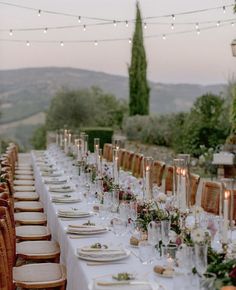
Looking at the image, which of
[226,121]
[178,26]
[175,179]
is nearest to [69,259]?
[175,179]

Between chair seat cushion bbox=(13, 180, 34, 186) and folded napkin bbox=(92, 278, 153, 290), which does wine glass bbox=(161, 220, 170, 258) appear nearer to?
folded napkin bbox=(92, 278, 153, 290)

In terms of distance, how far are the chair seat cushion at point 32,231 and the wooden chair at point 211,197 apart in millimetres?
1314

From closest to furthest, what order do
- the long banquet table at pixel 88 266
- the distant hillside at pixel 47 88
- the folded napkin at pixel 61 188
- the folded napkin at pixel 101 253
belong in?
1. the long banquet table at pixel 88 266
2. the folded napkin at pixel 101 253
3. the folded napkin at pixel 61 188
4. the distant hillside at pixel 47 88

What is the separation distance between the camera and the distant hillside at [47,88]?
794 inches

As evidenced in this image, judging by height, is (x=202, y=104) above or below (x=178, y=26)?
below

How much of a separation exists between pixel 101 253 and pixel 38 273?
0.94m

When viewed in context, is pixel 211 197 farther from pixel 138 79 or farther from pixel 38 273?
pixel 138 79

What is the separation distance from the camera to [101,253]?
121 inches

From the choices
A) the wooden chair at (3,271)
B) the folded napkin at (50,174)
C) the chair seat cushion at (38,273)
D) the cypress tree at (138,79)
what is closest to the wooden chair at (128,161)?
the folded napkin at (50,174)

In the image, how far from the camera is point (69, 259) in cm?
347

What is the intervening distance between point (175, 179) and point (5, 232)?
1.12 meters

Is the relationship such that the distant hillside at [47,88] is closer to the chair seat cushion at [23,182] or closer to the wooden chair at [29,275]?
the chair seat cushion at [23,182]

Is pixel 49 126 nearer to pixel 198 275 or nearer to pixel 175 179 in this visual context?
pixel 175 179

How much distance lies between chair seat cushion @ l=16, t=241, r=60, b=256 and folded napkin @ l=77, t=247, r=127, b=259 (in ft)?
4.44
